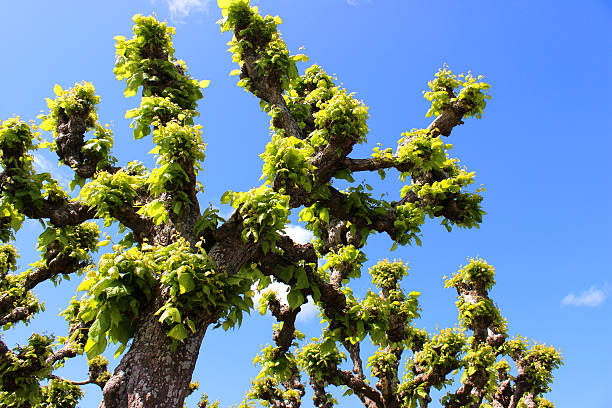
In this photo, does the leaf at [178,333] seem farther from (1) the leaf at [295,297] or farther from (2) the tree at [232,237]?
(1) the leaf at [295,297]

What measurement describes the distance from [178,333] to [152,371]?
59cm

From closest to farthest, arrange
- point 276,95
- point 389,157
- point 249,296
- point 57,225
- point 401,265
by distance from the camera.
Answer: point 249,296
point 57,225
point 389,157
point 276,95
point 401,265

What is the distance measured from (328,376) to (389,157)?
6.11 m

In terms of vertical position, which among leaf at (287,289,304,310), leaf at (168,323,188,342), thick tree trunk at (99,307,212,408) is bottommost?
thick tree trunk at (99,307,212,408)

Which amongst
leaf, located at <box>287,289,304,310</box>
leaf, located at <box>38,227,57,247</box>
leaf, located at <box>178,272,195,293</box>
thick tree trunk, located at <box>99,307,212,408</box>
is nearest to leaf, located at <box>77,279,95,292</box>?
thick tree trunk, located at <box>99,307,212,408</box>

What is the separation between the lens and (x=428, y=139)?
9.01 m

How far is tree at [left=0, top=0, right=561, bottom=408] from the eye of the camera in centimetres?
556

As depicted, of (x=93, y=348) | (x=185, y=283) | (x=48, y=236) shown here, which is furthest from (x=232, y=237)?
(x=48, y=236)

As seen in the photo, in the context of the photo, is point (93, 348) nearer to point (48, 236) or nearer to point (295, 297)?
point (48, 236)

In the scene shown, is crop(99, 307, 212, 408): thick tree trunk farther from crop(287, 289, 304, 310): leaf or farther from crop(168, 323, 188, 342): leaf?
crop(287, 289, 304, 310): leaf

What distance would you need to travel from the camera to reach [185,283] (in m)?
5.30

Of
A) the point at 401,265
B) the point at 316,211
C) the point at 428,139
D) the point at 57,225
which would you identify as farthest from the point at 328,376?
the point at 57,225

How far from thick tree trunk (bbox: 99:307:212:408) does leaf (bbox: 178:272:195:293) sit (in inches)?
29.6

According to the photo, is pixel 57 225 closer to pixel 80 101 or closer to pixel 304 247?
pixel 80 101
